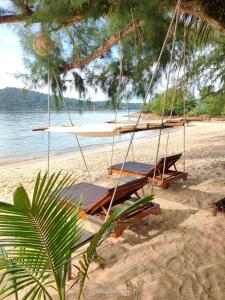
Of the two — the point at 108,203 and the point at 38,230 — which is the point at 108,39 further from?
the point at 38,230

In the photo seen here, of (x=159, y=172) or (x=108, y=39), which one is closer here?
(x=159, y=172)

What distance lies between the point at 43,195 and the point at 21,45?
4589mm

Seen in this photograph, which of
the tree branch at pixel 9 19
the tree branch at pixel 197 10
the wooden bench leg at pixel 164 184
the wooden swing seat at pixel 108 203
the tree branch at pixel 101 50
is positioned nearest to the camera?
the wooden swing seat at pixel 108 203

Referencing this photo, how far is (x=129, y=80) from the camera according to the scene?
5500 millimetres

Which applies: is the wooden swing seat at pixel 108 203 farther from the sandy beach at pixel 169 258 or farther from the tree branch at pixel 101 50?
the tree branch at pixel 101 50

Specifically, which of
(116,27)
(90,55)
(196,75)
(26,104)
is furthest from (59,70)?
(26,104)

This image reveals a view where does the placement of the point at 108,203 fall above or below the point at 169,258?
above

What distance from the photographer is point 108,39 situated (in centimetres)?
502

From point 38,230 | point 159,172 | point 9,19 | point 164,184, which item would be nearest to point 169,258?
point 38,230

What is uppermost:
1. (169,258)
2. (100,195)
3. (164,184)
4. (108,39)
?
(108,39)

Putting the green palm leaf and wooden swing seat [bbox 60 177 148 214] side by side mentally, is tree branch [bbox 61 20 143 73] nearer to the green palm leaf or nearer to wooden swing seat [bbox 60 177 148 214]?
wooden swing seat [bbox 60 177 148 214]

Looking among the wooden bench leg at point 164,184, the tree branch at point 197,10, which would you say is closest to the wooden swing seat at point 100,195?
the wooden bench leg at point 164,184

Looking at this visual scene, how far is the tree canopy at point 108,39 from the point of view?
292 centimetres

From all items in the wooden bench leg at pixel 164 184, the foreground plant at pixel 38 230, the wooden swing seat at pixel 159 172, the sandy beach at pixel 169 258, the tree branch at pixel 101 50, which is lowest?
the sandy beach at pixel 169 258
